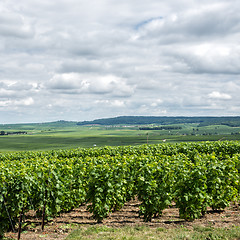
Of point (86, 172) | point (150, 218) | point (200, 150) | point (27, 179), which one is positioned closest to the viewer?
point (27, 179)

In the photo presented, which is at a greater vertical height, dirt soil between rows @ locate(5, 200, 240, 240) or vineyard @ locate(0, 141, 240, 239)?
vineyard @ locate(0, 141, 240, 239)

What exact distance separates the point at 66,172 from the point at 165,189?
17.0 feet

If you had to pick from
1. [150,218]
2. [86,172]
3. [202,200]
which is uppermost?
[86,172]

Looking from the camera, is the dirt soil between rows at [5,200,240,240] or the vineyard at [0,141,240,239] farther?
the vineyard at [0,141,240,239]

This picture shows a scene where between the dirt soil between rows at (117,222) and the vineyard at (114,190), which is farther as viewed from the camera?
the vineyard at (114,190)

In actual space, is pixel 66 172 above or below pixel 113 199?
above

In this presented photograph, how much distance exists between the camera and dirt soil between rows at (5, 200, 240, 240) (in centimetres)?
1152

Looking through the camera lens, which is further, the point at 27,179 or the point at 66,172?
the point at 66,172

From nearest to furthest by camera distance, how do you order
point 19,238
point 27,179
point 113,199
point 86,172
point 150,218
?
point 19,238 → point 27,179 → point 150,218 → point 113,199 → point 86,172

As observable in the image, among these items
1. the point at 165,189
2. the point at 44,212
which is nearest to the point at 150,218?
the point at 165,189

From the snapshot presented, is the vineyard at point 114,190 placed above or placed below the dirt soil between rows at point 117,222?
above

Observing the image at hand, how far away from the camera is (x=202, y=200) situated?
39.3ft

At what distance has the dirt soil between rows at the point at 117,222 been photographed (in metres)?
11.5

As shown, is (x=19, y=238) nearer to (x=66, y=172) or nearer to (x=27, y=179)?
(x=27, y=179)
